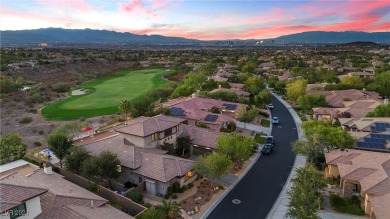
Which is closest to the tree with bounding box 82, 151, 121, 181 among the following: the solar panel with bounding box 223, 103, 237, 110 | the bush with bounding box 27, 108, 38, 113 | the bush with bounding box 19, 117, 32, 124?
the solar panel with bounding box 223, 103, 237, 110

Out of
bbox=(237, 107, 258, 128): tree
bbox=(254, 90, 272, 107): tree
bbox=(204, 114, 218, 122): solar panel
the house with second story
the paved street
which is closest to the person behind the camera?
the paved street

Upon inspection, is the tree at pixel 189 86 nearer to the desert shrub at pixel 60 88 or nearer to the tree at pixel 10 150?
the tree at pixel 10 150

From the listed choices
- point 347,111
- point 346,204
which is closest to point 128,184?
point 346,204

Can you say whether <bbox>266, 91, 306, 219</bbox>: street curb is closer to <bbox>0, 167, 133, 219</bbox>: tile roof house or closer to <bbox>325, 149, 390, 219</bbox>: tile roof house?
<bbox>325, 149, 390, 219</bbox>: tile roof house

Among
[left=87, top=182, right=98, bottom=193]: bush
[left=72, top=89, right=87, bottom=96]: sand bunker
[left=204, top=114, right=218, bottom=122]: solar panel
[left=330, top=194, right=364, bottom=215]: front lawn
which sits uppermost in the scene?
[left=204, top=114, right=218, bottom=122]: solar panel

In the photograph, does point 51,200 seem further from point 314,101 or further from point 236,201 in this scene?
point 314,101

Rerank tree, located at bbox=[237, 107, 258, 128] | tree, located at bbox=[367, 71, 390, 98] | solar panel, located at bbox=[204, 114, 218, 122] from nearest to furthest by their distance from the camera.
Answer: solar panel, located at bbox=[204, 114, 218, 122]
tree, located at bbox=[237, 107, 258, 128]
tree, located at bbox=[367, 71, 390, 98]

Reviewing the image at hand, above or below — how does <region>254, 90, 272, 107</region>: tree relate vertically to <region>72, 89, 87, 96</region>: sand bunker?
above

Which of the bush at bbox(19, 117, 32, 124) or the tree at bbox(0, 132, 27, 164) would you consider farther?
the bush at bbox(19, 117, 32, 124)
